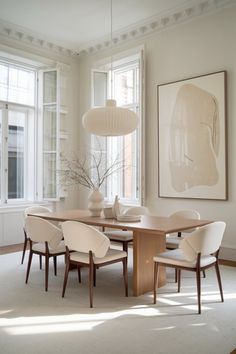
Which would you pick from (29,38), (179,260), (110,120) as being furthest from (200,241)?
(29,38)

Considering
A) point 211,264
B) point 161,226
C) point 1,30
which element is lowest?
point 211,264

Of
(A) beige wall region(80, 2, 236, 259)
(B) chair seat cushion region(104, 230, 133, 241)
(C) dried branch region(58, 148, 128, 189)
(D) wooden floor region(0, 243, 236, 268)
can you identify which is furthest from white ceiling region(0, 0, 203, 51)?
(D) wooden floor region(0, 243, 236, 268)

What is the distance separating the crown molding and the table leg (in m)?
3.44

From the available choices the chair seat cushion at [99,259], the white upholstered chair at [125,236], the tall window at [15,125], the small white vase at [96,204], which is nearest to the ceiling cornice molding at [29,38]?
the tall window at [15,125]

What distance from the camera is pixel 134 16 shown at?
5453 millimetres

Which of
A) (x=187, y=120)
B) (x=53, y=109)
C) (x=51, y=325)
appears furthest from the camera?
(x=53, y=109)

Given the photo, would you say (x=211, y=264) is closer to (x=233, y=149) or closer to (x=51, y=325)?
(x=51, y=325)

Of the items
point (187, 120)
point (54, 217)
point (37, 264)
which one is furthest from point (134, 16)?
point (37, 264)

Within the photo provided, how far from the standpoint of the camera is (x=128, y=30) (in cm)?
589

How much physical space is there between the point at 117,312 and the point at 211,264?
3.10ft

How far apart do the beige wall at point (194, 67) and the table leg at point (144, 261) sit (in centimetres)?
155

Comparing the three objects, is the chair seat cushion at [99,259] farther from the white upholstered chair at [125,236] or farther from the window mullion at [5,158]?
the window mullion at [5,158]

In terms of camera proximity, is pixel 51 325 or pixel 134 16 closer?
pixel 51 325

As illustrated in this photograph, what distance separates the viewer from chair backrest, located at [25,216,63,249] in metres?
A: 3.50
